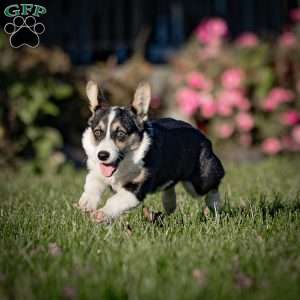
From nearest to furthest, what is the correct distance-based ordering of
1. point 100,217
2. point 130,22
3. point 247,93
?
1. point 100,217
2. point 247,93
3. point 130,22

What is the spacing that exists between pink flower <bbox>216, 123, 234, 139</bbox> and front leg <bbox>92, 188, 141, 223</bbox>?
19.9 ft

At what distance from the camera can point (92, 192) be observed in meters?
5.34

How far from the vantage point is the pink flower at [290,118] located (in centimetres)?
1089

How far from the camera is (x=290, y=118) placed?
35.7ft

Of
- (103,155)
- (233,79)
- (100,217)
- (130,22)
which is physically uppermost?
(130,22)

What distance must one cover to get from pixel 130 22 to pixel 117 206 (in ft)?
35.2

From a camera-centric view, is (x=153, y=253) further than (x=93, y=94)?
No

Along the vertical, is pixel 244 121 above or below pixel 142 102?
below

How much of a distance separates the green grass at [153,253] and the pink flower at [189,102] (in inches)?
186

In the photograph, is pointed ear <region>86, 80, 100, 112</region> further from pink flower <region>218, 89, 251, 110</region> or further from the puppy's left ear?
pink flower <region>218, 89, 251, 110</region>

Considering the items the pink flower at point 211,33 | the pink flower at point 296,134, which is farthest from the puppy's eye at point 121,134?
the pink flower at point 211,33

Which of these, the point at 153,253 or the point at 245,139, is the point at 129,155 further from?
the point at 245,139

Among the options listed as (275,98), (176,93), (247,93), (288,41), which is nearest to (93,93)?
(275,98)

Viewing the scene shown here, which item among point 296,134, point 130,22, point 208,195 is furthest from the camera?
point 130,22
